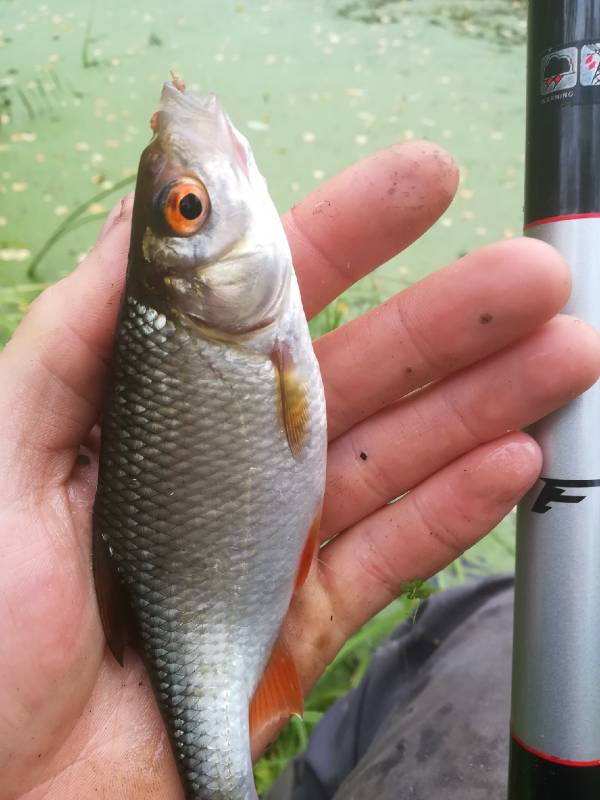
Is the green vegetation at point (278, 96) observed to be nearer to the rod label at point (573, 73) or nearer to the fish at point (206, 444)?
the rod label at point (573, 73)

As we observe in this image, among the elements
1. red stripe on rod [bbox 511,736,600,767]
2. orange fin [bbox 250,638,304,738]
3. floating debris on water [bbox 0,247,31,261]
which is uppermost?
floating debris on water [bbox 0,247,31,261]

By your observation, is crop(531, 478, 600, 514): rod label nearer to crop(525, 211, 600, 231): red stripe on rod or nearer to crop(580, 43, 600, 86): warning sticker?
crop(525, 211, 600, 231): red stripe on rod

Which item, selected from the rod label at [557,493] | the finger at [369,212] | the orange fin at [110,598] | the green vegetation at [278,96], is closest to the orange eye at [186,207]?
the finger at [369,212]

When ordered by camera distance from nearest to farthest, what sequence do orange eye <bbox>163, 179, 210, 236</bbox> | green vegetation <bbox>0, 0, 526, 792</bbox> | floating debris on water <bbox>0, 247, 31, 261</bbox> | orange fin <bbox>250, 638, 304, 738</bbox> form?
orange eye <bbox>163, 179, 210, 236</bbox>
orange fin <bbox>250, 638, 304, 738</bbox>
floating debris on water <bbox>0, 247, 31, 261</bbox>
green vegetation <bbox>0, 0, 526, 792</bbox>

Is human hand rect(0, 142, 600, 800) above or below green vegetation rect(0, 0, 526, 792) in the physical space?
below

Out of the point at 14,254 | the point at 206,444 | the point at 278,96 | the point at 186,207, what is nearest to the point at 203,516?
the point at 206,444

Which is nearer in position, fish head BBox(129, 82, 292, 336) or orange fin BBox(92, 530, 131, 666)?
fish head BBox(129, 82, 292, 336)

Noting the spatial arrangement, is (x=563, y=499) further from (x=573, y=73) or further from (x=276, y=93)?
(x=276, y=93)

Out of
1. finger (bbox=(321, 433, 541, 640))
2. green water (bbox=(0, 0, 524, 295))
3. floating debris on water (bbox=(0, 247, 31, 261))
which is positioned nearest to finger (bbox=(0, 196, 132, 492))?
finger (bbox=(321, 433, 541, 640))
